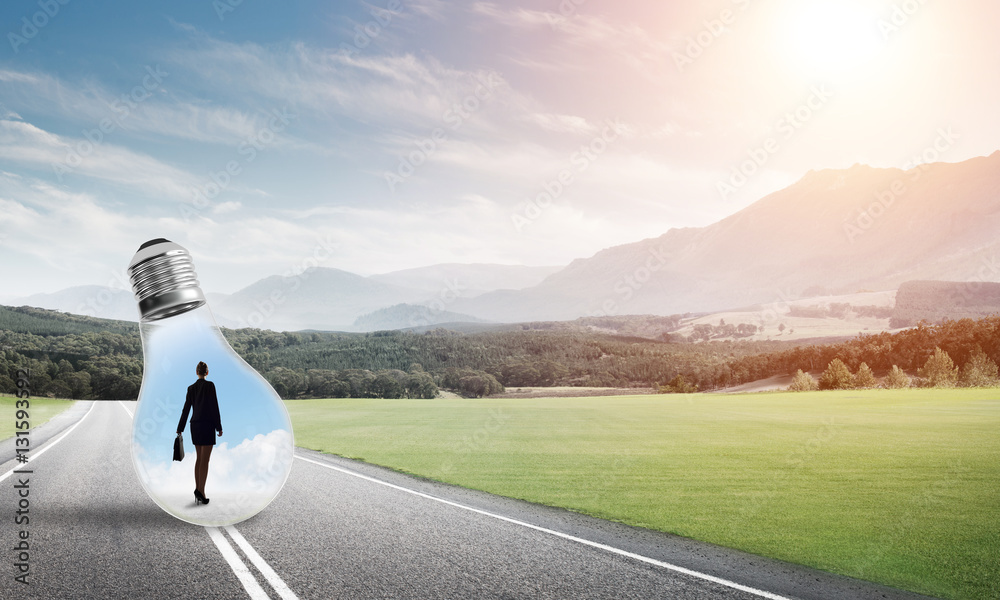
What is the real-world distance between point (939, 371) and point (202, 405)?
123 m

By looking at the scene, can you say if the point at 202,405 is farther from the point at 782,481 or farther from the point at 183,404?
the point at 782,481

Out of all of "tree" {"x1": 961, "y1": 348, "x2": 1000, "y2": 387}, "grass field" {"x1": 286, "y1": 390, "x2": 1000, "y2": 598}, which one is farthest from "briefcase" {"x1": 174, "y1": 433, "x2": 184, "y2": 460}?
"tree" {"x1": 961, "y1": 348, "x2": 1000, "y2": 387}

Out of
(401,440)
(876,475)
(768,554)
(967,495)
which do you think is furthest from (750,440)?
(768,554)

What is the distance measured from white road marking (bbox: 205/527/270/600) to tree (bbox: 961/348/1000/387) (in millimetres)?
122015

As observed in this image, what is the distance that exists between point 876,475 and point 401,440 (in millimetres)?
18746

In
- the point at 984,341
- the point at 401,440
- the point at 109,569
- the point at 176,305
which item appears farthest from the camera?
the point at 984,341

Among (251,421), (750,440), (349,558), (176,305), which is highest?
(176,305)

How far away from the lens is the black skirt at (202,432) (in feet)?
13.8

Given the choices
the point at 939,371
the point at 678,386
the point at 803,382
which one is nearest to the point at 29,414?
the point at 803,382

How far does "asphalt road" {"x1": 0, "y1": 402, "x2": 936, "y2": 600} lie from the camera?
214 inches

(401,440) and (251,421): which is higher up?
→ (251,421)

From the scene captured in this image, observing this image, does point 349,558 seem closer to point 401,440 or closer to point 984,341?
point 401,440

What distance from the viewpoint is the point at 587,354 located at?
446 feet

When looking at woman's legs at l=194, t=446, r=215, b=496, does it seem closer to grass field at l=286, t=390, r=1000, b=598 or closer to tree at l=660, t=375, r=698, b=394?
grass field at l=286, t=390, r=1000, b=598
